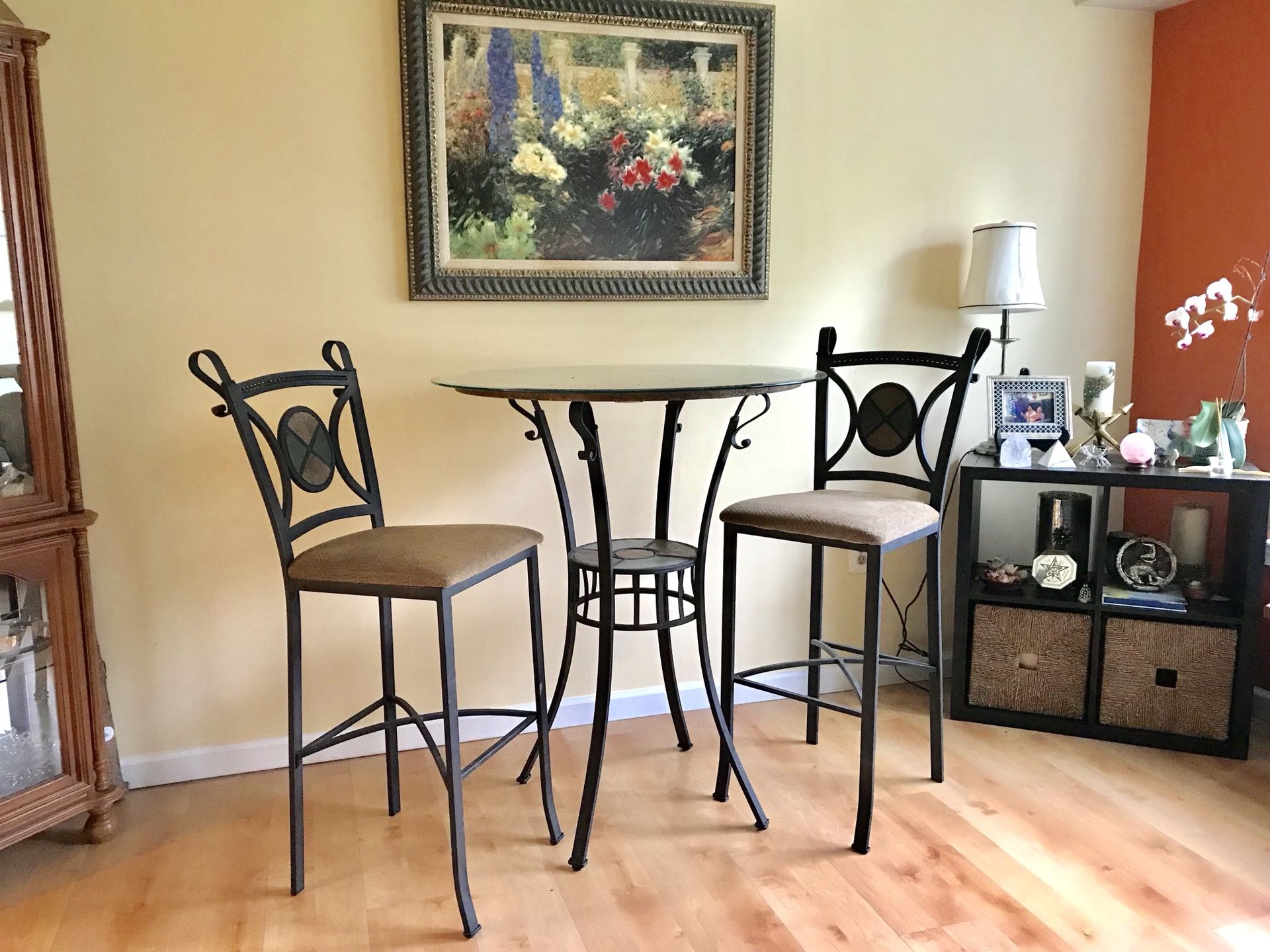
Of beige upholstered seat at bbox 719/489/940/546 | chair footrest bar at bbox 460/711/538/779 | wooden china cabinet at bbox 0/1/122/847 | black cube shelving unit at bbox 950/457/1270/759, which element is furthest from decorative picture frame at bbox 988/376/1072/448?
wooden china cabinet at bbox 0/1/122/847

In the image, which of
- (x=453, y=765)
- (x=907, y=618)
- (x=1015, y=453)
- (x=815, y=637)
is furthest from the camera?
(x=907, y=618)

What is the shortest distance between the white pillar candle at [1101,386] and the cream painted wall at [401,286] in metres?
0.32

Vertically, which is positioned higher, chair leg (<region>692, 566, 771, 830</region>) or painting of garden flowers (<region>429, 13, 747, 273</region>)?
painting of garden flowers (<region>429, 13, 747, 273</region>)

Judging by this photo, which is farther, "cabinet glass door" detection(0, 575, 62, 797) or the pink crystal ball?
the pink crystal ball

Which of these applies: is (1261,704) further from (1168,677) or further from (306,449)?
(306,449)

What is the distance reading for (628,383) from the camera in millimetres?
1824

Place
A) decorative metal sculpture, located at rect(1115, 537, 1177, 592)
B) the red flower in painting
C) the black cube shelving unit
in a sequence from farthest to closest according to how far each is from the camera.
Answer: decorative metal sculpture, located at rect(1115, 537, 1177, 592) → the red flower in painting → the black cube shelving unit

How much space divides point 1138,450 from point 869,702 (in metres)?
1.21

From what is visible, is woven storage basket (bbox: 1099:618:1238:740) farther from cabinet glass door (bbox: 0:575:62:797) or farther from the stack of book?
cabinet glass door (bbox: 0:575:62:797)

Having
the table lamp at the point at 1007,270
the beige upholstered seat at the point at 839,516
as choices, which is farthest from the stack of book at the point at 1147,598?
the table lamp at the point at 1007,270

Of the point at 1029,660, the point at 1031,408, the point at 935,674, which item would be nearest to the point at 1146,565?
the point at 1029,660

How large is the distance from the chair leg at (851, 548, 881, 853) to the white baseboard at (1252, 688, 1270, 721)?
1462 millimetres

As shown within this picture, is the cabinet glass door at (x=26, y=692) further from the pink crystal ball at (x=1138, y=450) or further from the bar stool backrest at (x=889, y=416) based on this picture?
the pink crystal ball at (x=1138, y=450)

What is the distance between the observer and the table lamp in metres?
2.67
